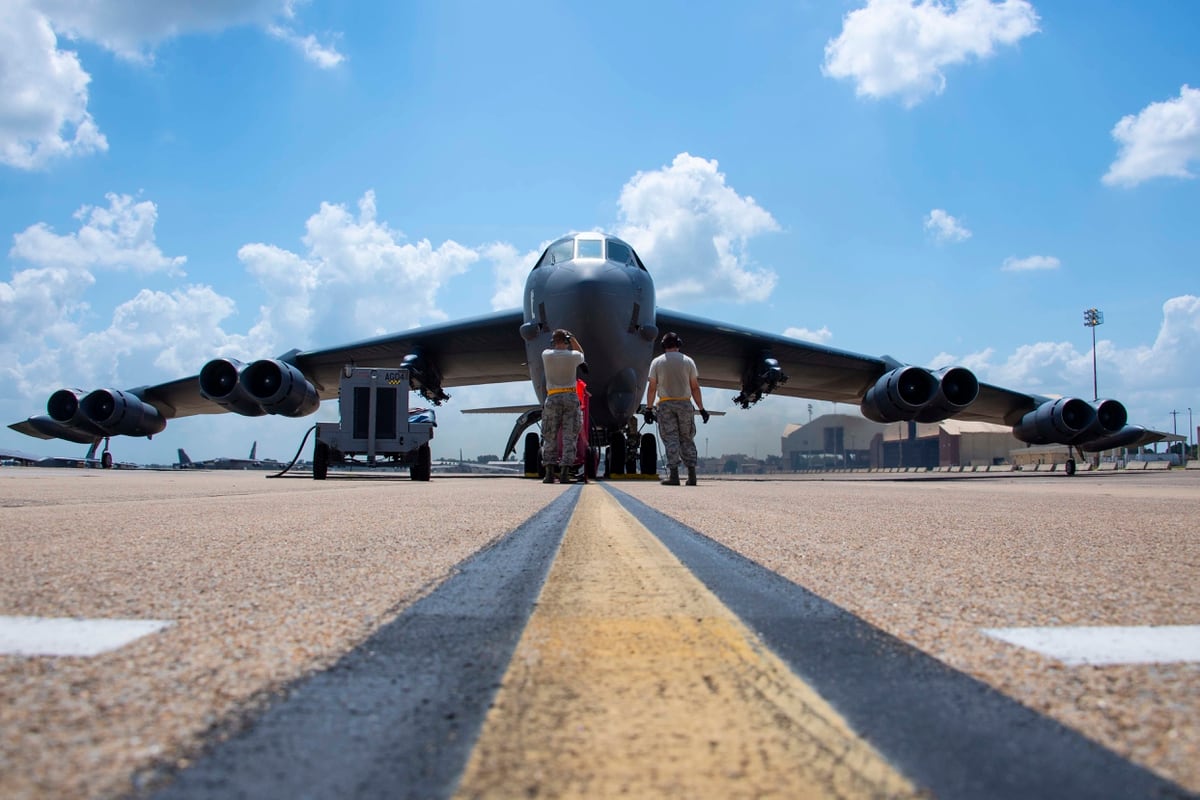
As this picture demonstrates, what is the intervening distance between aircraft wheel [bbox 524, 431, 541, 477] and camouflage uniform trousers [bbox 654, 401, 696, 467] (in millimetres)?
6094

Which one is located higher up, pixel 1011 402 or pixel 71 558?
pixel 1011 402

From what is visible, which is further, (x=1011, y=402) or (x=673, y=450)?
(x=1011, y=402)

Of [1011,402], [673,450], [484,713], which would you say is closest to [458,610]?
[484,713]

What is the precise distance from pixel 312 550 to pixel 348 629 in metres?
1.24

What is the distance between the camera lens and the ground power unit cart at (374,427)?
1270 centimetres

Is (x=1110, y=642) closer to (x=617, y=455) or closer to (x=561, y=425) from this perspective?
(x=561, y=425)

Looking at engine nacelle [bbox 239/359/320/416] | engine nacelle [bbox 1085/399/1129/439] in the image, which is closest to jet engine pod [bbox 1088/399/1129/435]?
engine nacelle [bbox 1085/399/1129/439]

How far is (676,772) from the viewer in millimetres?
791

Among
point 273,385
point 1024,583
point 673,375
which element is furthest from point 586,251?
point 1024,583

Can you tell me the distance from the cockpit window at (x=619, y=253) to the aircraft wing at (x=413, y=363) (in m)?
4.32

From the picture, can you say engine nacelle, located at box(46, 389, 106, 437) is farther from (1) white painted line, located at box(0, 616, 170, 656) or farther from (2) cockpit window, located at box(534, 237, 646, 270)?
(1) white painted line, located at box(0, 616, 170, 656)

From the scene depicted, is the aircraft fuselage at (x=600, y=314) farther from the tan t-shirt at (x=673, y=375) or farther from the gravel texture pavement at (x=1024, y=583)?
the gravel texture pavement at (x=1024, y=583)

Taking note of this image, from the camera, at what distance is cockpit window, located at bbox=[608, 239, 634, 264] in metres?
12.7

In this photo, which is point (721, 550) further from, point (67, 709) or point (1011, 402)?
point (1011, 402)
